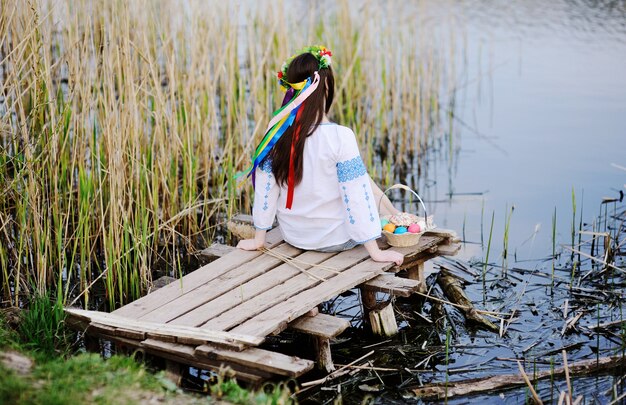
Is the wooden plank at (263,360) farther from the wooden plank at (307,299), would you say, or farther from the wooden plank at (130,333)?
the wooden plank at (130,333)

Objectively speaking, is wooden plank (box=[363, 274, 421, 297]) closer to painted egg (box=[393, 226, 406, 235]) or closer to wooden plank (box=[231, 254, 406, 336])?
wooden plank (box=[231, 254, 406, 336])

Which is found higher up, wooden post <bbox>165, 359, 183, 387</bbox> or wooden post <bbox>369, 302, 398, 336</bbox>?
wooden post <bbox>165, 359, 183, 387</bbox>

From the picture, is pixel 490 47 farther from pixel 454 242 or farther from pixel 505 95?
pixel 454 242

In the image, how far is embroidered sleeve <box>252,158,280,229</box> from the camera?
424 centimetres

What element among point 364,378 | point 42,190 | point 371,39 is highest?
point 371,39

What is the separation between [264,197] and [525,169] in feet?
11.5

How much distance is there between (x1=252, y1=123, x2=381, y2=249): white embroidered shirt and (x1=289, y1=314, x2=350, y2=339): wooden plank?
57 cm

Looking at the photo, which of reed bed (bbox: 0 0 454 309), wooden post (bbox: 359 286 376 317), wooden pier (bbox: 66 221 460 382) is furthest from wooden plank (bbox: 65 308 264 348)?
wooden post (bbox: 359 286 376 317)

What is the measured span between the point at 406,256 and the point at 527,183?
277 cm

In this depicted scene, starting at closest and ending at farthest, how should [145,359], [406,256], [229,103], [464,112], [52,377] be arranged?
[52,377] < [145,359] < [406,256] < [229,103] < [464,112]

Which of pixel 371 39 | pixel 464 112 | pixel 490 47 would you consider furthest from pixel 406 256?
pixel 490 47

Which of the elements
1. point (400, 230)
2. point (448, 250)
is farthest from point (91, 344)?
point (448, 250)

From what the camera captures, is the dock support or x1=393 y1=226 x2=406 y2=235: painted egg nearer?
the dock support

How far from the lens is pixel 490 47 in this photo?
31.3 feet
